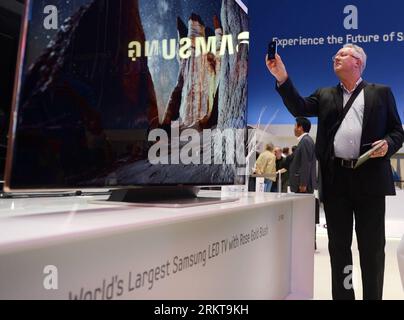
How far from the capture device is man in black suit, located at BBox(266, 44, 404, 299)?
84.4 inches

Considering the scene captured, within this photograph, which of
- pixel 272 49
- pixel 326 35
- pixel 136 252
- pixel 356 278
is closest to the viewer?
pixel 136 252

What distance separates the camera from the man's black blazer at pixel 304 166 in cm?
436

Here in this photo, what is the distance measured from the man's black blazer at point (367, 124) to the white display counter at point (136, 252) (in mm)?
485

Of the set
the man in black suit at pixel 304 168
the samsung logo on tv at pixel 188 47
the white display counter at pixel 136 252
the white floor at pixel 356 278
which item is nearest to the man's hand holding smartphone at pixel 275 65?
the samsung logo on tv at pixel 188 47

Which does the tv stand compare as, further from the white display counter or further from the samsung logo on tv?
the samsung logo on tv

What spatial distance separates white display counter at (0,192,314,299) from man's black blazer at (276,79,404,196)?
485 mm

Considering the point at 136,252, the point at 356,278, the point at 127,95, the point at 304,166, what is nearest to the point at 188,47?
the point at 127,95

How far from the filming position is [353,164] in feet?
7.03


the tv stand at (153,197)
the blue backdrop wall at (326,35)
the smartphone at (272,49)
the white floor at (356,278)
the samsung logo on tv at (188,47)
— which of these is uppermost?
the blue backdrop wall at (326,35)

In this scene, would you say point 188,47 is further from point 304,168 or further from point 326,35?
point 326,35

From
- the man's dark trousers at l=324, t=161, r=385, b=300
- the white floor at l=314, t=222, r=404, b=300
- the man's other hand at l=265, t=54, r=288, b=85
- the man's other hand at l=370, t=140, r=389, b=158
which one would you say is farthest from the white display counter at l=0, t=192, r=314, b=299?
the white floor at l=314, t=222, r=404, b=300

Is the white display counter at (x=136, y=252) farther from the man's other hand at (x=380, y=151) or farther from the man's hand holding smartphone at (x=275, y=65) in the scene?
the man's hand holding smartphone at (x=275, y=65)

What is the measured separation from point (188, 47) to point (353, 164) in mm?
1015
